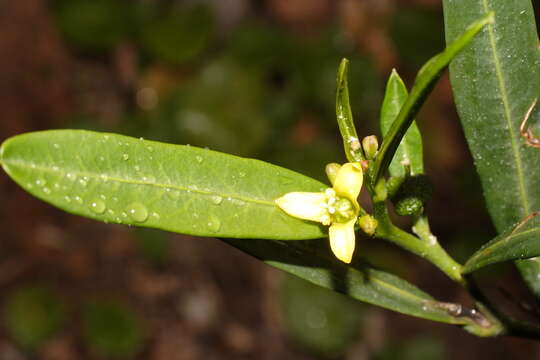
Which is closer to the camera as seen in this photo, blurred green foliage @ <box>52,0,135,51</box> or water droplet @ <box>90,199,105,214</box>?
water droplet @ <box>90,199,105,214</box>

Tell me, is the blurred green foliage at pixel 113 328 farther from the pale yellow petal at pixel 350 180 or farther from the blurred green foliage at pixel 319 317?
the pale yellow petal at pixel 350 180

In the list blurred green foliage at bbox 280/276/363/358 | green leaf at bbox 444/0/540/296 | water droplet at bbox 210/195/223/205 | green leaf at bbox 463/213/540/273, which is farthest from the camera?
blurred green foliage at bbox 280/276/363/358

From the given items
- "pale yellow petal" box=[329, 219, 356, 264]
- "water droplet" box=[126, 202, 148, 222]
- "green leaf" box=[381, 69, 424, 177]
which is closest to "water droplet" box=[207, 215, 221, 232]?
"water droplet" box=[126, 202, 148, 222]

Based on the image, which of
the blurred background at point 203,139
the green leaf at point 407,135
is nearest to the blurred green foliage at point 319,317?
the blurred background at point 203,139

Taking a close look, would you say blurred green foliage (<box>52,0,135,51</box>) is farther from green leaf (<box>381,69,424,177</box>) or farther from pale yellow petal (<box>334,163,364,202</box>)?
pale yellow petal (<box>334,163,364,202</box>)

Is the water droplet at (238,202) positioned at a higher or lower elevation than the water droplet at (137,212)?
higher

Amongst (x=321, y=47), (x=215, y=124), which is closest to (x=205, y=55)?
(x=215, y=124)
